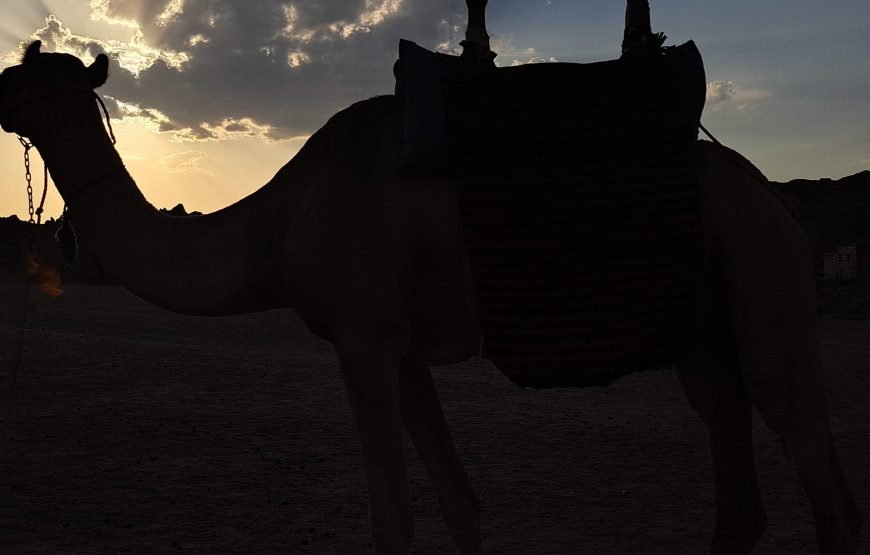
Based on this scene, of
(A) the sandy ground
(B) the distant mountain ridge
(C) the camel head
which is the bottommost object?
(A) the sandy ground

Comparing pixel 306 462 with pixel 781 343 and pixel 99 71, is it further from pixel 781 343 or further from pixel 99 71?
pixel 781 343

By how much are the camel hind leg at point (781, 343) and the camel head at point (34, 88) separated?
334 centimetres

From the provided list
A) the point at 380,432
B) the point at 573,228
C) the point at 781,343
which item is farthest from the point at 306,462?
the point at 781,343

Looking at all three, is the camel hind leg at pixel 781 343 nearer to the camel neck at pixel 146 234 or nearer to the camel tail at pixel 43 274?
the camel neck at pixel 146 234

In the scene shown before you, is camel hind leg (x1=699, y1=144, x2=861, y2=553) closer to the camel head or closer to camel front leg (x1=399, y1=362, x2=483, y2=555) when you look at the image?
camel front leg (x1=399, y1=362, x2=483, y2=555)

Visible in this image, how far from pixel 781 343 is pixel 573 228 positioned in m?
1.09

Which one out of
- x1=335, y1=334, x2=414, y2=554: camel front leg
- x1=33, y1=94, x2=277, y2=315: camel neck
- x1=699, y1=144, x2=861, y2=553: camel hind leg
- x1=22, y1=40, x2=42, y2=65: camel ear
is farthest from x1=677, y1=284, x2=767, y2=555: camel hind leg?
x1=22, y1=40, x2=42, y2=65: camel ear

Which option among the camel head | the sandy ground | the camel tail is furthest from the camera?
the sandy ground

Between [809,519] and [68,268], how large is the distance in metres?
5.53

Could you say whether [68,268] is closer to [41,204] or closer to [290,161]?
[41,204]

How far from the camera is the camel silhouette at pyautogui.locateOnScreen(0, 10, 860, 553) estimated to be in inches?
145

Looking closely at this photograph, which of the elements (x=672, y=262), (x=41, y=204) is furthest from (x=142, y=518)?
(x=672, y=262)

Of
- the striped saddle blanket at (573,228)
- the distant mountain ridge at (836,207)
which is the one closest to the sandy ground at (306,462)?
the striped saddle blanket at (573,228)

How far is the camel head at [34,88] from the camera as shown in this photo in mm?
4211
